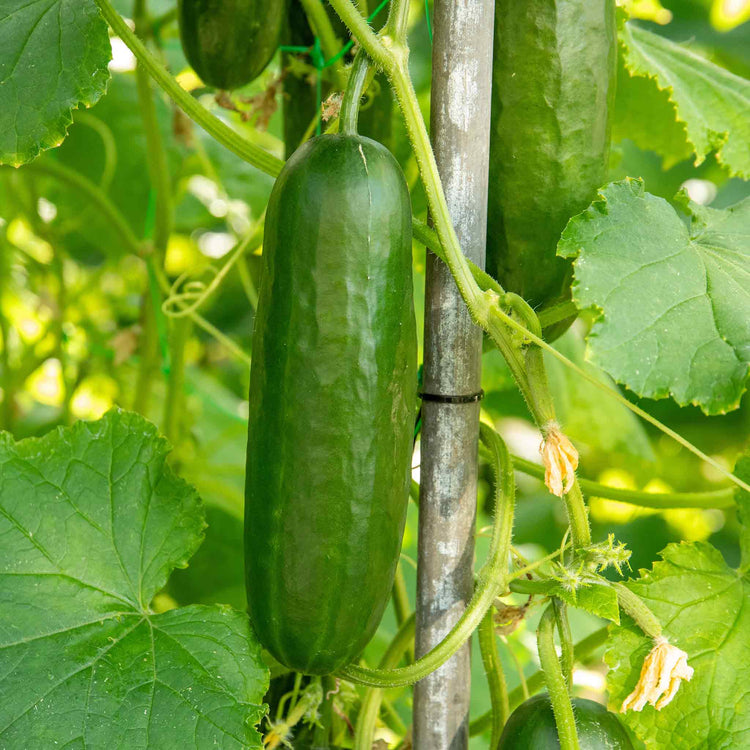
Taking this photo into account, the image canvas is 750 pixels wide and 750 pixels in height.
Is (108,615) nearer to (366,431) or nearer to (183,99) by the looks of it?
(366,431)

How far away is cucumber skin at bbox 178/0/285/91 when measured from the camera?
154 centimetres

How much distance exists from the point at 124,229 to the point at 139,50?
2.84ft

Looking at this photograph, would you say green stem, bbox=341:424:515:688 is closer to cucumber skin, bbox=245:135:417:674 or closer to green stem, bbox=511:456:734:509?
cucumber skin, bbox=245:135:417:674

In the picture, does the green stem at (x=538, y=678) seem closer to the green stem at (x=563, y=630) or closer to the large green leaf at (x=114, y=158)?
the green stem at (x=563, y=630)

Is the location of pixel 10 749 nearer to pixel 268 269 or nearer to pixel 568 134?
pixel 268 269

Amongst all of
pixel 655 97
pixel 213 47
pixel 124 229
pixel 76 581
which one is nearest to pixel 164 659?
pixel 76 581

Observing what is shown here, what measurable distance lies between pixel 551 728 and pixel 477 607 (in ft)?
0.52

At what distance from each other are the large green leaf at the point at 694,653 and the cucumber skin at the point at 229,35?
954 mm

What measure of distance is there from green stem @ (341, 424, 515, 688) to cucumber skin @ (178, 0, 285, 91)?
799mm

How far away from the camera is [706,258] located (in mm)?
1106

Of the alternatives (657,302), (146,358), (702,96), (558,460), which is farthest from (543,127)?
(146,358)

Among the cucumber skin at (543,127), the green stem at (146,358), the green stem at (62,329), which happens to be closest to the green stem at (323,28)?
the cucumber skin at (543,127)

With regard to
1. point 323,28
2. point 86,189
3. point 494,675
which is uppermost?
point 323,28

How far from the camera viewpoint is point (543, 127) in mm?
1261
